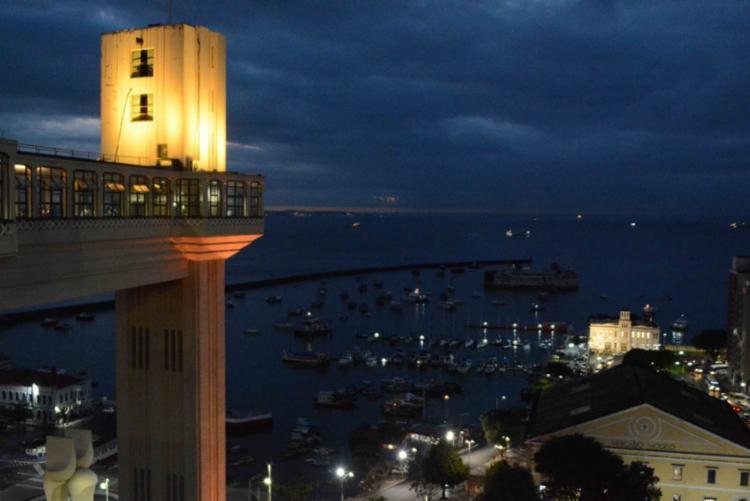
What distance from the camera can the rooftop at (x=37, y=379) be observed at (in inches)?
1222

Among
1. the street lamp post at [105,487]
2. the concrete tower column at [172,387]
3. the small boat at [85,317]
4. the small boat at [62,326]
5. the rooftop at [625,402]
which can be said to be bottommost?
the small boat at [62,326]

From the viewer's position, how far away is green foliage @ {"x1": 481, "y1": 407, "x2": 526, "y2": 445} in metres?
21.9

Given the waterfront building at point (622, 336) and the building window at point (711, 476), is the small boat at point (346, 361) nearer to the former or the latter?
the waterfront building at point (622, 336)

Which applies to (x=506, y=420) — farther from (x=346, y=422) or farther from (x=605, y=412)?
(x=346, y=422)

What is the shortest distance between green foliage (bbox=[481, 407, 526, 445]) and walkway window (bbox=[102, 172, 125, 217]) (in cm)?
1702

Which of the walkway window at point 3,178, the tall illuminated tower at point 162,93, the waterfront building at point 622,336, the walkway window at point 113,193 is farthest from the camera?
the waterfront building at point 622,336

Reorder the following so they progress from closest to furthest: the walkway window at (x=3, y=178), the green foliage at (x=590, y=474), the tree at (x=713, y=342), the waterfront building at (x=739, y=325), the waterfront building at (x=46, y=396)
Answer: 1. the walkway window at (x=3, y=178)
2. the green foliage at (x=590, y=474)
3. the waterfront building at (x=46, y=396)
4. the waterfront building at (x=739, y=325)
5. the tree at (x=713, y=342)

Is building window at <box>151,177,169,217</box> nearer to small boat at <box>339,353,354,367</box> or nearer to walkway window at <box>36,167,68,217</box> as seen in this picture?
walkway window at <box>36,167,68,217</box>

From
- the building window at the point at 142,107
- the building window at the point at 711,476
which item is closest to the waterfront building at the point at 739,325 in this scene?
the building window at the point at 711,476

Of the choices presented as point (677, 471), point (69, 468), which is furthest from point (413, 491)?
point (69, 468)

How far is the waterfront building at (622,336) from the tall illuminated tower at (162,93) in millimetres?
40099

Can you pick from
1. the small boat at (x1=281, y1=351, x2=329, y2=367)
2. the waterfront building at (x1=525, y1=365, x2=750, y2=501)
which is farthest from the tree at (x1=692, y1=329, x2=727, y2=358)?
the waterfront building at (x1=525, y1=365, x2=750, y2=501)

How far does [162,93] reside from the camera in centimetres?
901

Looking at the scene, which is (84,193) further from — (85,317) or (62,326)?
(85,317)
